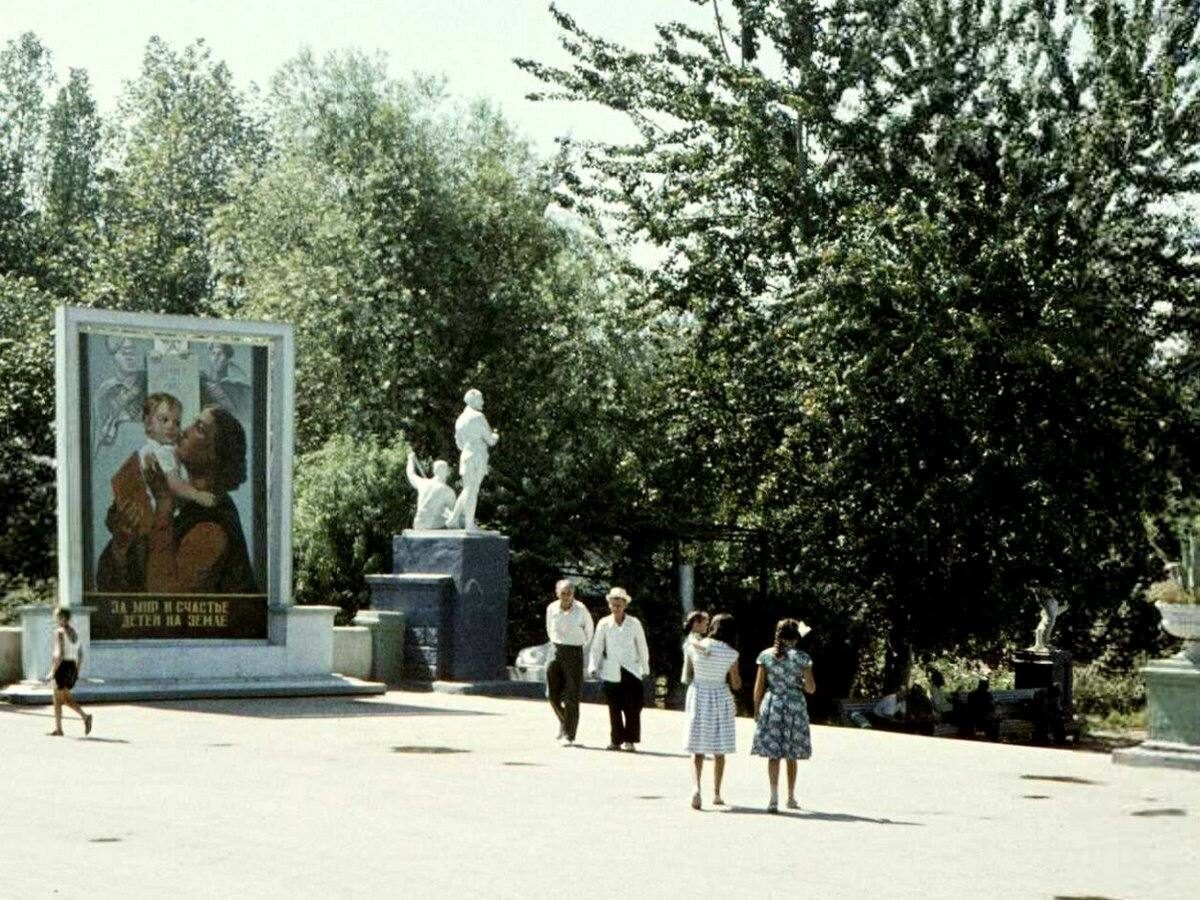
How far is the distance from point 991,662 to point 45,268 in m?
35.9

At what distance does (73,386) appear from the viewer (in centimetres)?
2736

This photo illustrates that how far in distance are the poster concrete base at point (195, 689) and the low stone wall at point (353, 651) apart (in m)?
0.66

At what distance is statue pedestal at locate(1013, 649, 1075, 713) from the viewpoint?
42.2 meters

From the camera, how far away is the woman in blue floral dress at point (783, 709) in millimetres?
16000

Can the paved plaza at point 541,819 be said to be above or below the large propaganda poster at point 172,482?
below

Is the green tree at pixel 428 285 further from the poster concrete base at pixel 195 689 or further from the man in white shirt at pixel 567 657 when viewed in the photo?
the man in white shirt at pixel 567 657

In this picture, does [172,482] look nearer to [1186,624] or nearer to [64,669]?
[64,669]

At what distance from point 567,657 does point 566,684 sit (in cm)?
28

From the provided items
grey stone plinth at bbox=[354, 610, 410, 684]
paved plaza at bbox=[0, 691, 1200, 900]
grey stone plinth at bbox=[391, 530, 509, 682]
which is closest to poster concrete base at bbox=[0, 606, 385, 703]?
grey stone plinth at bbox=[354, 610, 410, 684]

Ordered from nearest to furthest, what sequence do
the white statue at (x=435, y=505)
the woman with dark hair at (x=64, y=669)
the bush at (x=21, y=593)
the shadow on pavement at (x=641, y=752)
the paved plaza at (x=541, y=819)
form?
the paved plaza at (x=541, y=819) → the shadow on pavement at (x=641, y=752) → the woman with dark hair at (x=64, y=669) → the white statue at (x=435, y=505) → the bush at (x=21, y=593)

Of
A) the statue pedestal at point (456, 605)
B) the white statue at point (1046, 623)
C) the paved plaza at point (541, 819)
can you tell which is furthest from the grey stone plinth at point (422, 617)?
the white statue at point (1046, 623)

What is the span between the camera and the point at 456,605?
3008 centimetres

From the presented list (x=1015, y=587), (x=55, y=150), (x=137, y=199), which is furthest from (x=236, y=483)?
(x=55, y=150)

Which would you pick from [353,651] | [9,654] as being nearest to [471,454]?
[353,651]
